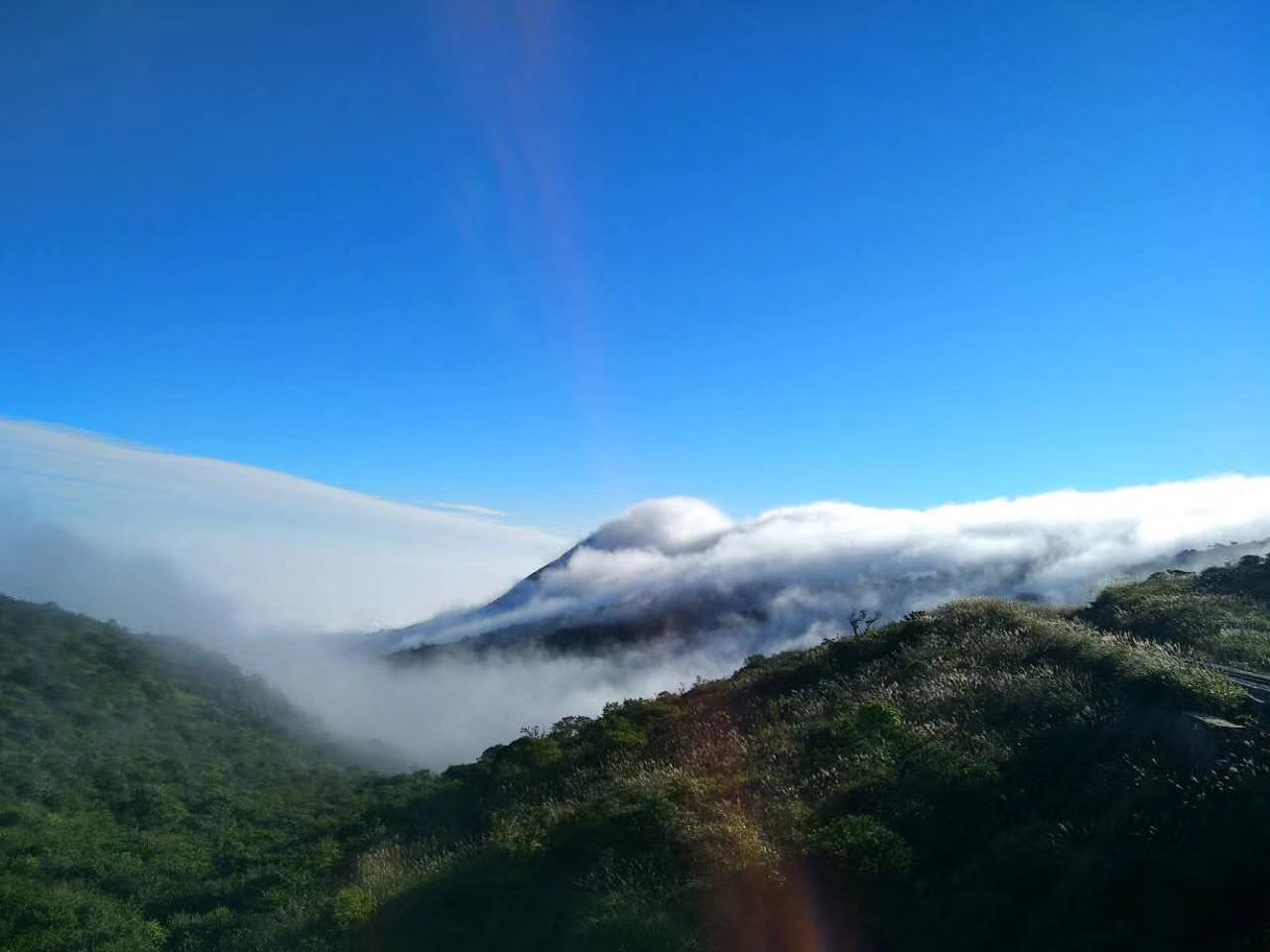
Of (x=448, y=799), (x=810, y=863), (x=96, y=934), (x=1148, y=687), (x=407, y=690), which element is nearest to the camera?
(x=810, y=863)

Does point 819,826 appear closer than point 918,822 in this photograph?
No

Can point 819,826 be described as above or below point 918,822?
below

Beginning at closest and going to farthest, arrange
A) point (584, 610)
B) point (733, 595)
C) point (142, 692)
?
point (142, 692) → point (733, 595) → point (584, 610)

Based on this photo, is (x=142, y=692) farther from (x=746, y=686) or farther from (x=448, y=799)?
(x=746, y=686)

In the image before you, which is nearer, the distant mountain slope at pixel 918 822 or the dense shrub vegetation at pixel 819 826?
the distant mountain slope at pixel 918 822

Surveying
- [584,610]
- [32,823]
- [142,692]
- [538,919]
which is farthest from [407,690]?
[538,919]

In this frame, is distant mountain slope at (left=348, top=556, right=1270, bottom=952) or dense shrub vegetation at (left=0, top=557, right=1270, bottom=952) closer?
distant mountain slope at (left=348, top=556, right=1270, bottom=952)

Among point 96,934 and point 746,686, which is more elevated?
point 746,686

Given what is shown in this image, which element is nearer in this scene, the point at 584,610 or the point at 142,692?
the point at 142,692
